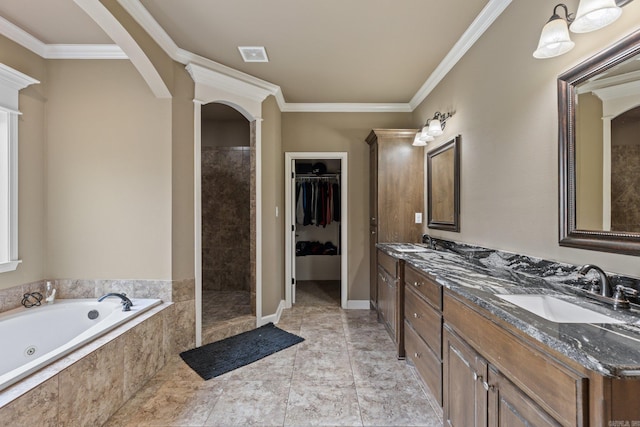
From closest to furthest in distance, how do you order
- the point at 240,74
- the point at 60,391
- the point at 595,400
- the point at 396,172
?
the point at 595,400 → the point at 60,391 → the point at 240,74 → the point at 396,172

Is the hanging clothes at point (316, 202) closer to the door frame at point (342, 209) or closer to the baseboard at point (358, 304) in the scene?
the door frame at point (342, 209)

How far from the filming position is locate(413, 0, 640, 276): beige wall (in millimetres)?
1387

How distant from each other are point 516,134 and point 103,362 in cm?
285

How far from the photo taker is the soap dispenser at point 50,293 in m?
2.35

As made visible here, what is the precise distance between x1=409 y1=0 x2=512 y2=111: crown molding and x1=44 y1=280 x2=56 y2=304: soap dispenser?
12.6ft

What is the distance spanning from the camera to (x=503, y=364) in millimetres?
1075

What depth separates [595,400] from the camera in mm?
711

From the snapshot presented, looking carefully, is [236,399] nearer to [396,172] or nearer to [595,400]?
[595,400]

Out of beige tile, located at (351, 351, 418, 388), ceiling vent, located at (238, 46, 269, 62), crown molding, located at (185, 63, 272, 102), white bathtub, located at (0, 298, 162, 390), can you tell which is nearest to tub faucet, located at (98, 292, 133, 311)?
white bathtub, located at (0, 298, 162, 390)

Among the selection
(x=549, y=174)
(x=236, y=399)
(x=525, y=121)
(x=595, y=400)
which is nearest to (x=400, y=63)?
(x=525, y=121)

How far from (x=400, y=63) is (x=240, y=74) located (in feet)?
5.13

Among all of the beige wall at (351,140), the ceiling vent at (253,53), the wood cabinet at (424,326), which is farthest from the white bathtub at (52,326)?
the beige wall at (351,140)

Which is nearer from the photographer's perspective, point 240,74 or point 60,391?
point 60,391

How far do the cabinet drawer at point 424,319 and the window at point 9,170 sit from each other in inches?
119
